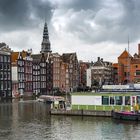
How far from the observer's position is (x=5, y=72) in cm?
10944

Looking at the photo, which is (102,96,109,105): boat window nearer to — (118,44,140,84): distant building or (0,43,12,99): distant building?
(0,43,12,99): distant building

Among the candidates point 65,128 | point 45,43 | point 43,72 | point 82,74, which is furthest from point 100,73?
point 65,128

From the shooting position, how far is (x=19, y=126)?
4806 cm

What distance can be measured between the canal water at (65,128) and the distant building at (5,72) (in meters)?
51.5

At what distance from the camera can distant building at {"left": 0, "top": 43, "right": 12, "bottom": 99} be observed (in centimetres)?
10831

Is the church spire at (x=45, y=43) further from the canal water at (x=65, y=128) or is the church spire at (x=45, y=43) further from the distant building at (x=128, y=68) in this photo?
the canal water at (x=65, y=128)

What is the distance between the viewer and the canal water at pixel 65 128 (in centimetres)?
4053

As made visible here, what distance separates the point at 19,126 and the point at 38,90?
77655 millimetres

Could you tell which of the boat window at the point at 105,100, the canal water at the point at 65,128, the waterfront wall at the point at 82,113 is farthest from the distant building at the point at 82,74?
the canal water at the point at 65,128

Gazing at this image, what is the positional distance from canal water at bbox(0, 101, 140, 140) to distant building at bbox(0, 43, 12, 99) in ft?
169

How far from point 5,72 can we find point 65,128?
65.4 m

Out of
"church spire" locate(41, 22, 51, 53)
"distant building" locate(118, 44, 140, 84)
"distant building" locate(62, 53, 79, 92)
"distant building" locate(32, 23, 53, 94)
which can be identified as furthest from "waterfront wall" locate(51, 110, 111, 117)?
"church spire" locate(41, 22, 51, 53)

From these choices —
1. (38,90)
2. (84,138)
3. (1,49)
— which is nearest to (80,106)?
(84,138)

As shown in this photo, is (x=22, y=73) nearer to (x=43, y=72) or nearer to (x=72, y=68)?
(x=43, y=72)
